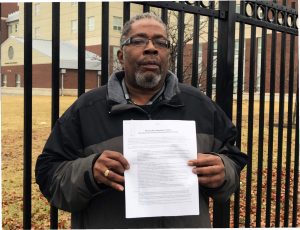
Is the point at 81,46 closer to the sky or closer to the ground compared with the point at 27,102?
closer to the sky

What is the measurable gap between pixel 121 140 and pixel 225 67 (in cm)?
163

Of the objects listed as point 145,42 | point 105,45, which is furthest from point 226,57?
point 145,42

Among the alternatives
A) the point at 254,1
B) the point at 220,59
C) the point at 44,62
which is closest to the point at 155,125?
the point at 220,59

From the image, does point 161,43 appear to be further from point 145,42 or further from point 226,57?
point 226,57

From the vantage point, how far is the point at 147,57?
212cm

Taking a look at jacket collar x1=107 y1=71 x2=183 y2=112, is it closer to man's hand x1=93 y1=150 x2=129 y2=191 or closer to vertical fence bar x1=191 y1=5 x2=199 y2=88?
man's hand x1=93 y1=150 x2=129 y2=191

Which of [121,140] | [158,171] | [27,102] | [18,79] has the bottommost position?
[158,171]

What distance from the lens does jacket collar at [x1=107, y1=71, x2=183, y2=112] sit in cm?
205

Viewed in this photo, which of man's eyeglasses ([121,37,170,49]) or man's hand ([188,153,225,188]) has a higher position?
man's eyeglasses ([121,37,170,49])

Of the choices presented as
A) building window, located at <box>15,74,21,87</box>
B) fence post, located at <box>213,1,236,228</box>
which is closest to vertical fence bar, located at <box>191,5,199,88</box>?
fence post, located at <box>213,1,236,228</box>

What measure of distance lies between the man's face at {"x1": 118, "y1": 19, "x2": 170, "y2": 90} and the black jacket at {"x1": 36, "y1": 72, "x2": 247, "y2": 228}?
0.10 meters

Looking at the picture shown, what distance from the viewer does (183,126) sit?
2002 mm

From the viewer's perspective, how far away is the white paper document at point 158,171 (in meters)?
1.91

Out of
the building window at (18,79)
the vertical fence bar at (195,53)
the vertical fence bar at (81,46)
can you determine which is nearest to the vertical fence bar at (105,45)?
the vertical fence bar at (81,46)
